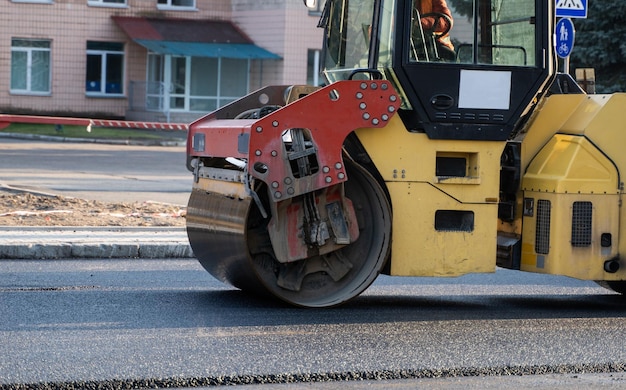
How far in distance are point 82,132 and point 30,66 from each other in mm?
7424

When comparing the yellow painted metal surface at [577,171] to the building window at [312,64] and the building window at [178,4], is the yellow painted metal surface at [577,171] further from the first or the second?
the building window at [178,4]

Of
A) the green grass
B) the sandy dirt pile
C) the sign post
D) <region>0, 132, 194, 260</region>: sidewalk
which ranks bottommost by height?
<region>0, 132, 194, 260</region>: sidewalk

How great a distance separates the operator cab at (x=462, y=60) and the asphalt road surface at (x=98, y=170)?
8.02 meters

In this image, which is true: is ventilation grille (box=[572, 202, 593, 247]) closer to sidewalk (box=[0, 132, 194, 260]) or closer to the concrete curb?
sidewalk (box=[0, 132, 194, 260])

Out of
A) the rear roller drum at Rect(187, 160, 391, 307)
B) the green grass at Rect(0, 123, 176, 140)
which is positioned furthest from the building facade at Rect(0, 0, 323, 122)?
the rear roller drum at Rect(187, 160, 391, 307)

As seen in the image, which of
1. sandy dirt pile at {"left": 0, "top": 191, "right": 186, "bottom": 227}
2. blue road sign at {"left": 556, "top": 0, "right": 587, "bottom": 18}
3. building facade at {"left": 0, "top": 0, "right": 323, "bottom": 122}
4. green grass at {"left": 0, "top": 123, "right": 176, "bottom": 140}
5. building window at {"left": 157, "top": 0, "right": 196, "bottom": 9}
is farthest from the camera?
building window at {"left": 157, "top": 0, "right": 196, "bottom": 9}

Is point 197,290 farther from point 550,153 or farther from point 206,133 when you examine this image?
point 550,153

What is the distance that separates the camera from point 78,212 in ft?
45.0

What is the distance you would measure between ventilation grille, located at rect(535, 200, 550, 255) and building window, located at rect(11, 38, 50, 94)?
33.4 m

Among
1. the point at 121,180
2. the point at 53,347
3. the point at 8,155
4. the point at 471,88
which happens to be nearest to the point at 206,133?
the point at 471,88

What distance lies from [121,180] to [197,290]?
413 inches

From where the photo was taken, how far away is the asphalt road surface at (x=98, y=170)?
1688 cm

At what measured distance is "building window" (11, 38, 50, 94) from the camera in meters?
39.5

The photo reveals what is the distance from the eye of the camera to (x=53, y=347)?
6613mm
